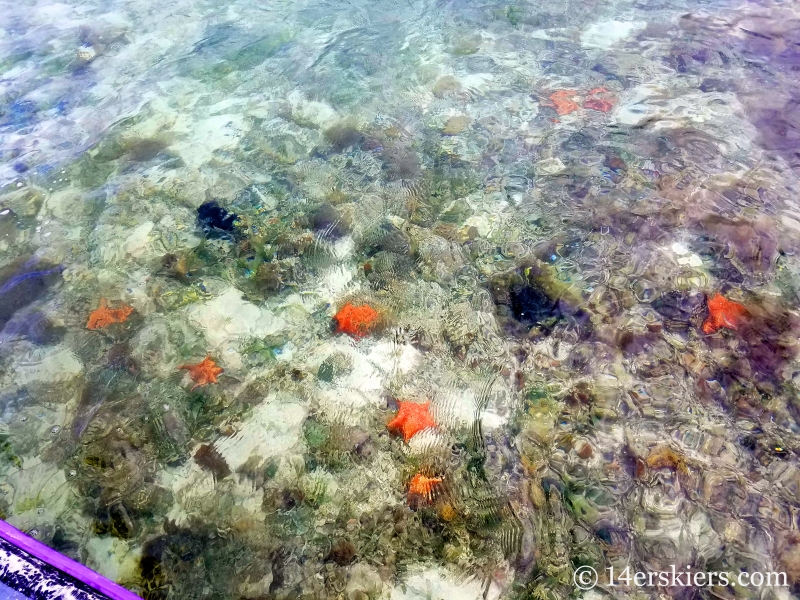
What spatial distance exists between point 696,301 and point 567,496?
2.00 m

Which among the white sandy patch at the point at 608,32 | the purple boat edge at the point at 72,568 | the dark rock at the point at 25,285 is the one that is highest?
the white sandy patch at the point at 608,32

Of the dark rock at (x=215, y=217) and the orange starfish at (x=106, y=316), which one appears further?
the dark rock at (x=215, y=217)

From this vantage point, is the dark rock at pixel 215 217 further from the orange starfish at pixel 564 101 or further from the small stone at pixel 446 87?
the orange starfish at pixel 564 101

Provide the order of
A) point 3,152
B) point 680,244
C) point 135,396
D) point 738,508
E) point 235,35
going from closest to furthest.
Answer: point 738,508 < point 135,396 < point 680,244 < point 3,152 < point 235,35

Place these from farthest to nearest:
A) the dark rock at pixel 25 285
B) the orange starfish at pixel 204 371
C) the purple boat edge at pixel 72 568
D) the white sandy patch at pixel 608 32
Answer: the white sandy patch at pixel 608 32 < the dark rock at pixel 25 285 < the orange starfish at pixel 204 371 < the purple boat edge at pixel 72 568

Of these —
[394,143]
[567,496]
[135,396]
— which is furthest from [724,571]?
[394,143]

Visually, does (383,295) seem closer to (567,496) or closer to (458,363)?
(458,363)

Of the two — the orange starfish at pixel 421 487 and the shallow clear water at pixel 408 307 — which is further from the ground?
the shallow clear water at pixel 408 307

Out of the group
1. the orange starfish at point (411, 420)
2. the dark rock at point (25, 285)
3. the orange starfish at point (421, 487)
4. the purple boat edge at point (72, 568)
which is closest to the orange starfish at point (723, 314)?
the orange starfish at point (411, 420)

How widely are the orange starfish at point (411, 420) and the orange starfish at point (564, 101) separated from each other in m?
3.98

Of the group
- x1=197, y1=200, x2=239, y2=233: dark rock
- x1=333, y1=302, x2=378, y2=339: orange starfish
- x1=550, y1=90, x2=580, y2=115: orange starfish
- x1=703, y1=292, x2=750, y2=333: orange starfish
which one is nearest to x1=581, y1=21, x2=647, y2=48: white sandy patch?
x1=550, y1=90, x2=580, y2=115: orange starfish

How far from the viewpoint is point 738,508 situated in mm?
2857

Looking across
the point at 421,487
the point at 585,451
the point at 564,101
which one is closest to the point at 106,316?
the point at 421,487

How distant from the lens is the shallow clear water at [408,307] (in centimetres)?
→ 287
